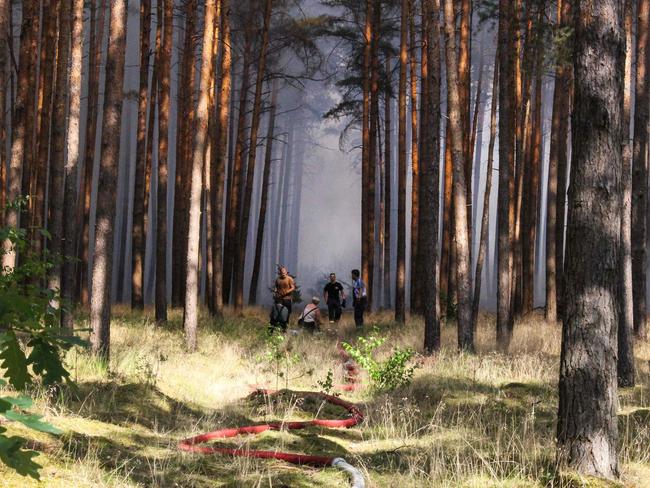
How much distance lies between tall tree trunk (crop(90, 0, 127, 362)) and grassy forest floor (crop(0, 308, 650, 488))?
1.66ft

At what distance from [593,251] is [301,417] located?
3687 millimetres

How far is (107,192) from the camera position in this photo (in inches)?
373

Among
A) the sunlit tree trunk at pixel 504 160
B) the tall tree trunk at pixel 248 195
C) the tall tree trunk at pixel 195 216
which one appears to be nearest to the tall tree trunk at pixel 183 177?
the tall tree trunk at pixel 248 195

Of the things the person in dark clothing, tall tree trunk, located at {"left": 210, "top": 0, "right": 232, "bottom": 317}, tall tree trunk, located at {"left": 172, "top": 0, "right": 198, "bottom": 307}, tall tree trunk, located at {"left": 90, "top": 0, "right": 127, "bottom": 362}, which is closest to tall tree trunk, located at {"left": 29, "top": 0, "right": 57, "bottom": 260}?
tall tree trunk, located at {"left": 172, "top": 0, "right": 198, "bottom": 307}

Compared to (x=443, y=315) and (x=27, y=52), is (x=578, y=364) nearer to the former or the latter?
(x=27, y=52)

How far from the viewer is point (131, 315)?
56.0 feet

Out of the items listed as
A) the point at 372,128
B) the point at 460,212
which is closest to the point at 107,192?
the point at 460,212

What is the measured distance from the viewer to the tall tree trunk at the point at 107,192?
30.7ft

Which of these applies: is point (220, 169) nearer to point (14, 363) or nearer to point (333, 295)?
point (333, 295)

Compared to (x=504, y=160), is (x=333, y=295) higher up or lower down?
lower down

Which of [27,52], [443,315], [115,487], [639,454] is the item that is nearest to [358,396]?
[639,454]

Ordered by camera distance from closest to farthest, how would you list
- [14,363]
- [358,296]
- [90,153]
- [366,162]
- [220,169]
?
[14,363] → [358,296] → [220,169] → [90,153] → [366,162]

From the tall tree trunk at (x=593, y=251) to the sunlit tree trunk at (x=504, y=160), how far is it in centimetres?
733

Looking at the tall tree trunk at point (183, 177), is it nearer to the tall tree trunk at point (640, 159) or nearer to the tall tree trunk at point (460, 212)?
the tall tree trunk at point (460, 212)
